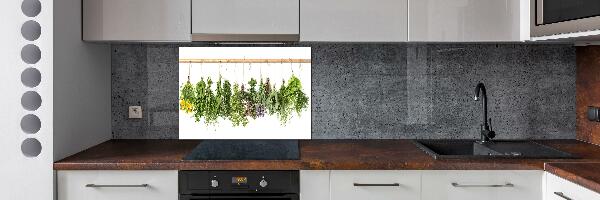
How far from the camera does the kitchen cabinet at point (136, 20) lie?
269 cm

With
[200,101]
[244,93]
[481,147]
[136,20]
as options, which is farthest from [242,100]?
→ [481,147]

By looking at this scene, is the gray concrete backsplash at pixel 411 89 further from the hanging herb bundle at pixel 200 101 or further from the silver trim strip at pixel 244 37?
the silver trim strip at pixel 244 37

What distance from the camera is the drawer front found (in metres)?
2.41

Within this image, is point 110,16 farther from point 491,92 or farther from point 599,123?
point 599,123

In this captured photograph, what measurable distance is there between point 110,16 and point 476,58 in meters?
1.82

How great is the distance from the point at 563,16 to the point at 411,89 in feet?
2.98

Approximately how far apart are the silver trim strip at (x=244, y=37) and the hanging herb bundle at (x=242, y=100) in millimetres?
425

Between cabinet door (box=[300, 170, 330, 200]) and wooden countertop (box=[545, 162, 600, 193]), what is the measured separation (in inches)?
34.4

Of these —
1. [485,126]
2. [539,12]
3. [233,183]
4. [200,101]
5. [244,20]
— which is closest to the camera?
[233,183]
